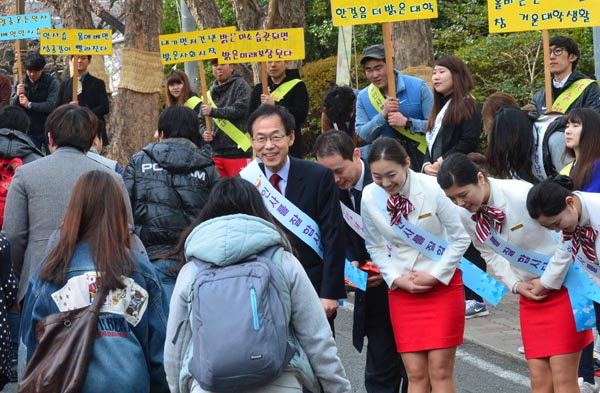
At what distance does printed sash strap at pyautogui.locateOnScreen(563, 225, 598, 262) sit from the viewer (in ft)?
16.5

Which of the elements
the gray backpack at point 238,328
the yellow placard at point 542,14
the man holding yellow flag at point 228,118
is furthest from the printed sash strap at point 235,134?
the gray backpack at point 238,328

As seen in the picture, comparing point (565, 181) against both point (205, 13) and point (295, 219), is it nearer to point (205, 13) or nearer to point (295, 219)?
point (295, 219)

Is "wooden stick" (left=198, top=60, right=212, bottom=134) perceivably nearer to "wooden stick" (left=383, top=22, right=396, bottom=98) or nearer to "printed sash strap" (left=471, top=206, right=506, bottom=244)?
"wooden stick" (left=383, top=22, right=396, bottom=98)

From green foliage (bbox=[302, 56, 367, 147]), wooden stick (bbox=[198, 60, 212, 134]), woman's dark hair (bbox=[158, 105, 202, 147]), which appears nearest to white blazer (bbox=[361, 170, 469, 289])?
woman's dark hair (bbox=[158, 105, 202, 147])

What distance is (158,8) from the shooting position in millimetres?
15883

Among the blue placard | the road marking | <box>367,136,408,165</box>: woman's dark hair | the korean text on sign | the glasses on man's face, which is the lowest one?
the road marking

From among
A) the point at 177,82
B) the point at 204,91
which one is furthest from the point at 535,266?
the point at 177,82

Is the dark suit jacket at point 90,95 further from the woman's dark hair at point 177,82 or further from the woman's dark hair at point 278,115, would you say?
the woman's dark hair at point 278,115

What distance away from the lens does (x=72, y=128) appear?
19.1 ft

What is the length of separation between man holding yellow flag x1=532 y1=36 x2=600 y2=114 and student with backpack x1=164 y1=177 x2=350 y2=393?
16.1 ft

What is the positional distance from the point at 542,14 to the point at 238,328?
526 cm

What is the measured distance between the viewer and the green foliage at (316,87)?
20000 millimetres

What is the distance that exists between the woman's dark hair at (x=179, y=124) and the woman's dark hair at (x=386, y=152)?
135cm

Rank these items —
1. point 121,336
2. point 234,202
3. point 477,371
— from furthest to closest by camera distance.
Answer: point 477,371
point 121,336
point 234,202
